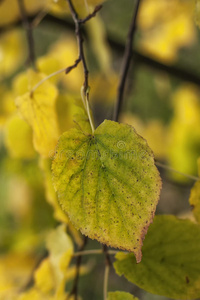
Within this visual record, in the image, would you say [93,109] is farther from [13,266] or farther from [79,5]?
[79,5]

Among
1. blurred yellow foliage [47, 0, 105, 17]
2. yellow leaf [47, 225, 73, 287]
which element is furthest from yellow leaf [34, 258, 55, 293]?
blurred yellow foliage [47, 0, 105, 17]

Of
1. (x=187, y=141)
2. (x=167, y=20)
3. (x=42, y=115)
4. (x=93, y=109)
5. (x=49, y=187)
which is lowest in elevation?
(x=187, y=141)

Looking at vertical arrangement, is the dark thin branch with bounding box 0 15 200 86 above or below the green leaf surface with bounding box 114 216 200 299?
below

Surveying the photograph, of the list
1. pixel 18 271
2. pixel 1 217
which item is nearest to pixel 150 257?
pixel 18 271

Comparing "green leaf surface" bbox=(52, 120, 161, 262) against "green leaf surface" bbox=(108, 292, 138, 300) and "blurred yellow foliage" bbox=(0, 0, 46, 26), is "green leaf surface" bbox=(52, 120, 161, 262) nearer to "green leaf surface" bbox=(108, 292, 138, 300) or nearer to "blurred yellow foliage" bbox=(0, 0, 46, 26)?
"green leaf surface" bbox=(108, 292, 138, 300)

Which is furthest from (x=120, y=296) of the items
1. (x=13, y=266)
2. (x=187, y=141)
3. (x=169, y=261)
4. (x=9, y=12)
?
(x=187, y=141)
